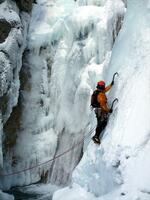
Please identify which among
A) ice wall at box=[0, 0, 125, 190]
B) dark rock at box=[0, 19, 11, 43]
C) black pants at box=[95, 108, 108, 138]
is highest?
dark rock at box=[0, 19, 11, 43]

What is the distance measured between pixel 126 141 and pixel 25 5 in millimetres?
9348

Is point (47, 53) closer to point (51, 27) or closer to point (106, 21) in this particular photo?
point (51, 27)

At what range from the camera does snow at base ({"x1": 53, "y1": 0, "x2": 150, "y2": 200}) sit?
25.1ft

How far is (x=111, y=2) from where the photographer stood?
15.3 meters

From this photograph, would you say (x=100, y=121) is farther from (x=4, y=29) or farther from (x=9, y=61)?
(x=4, y=29)

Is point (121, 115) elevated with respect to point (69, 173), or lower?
elevated

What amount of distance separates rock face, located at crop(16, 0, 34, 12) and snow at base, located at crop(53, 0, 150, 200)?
618cm

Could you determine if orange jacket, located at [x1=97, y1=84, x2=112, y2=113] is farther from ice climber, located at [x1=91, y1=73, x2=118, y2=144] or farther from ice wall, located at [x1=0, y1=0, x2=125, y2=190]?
ice wall, located at [x1=0, y1=0, x2=125, y2=190]

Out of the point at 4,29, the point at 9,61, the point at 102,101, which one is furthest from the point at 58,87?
the point at 102,101

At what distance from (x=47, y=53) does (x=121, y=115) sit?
7659mm

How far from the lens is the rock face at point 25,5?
1576 centimetres

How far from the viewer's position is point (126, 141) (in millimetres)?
8234

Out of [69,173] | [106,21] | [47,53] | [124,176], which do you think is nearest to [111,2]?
[106,21]

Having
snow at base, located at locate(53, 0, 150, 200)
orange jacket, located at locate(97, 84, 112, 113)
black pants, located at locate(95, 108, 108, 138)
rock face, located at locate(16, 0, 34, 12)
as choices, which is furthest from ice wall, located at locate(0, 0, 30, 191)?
orange jacket, located at locate(97, 84, 112, 113)
